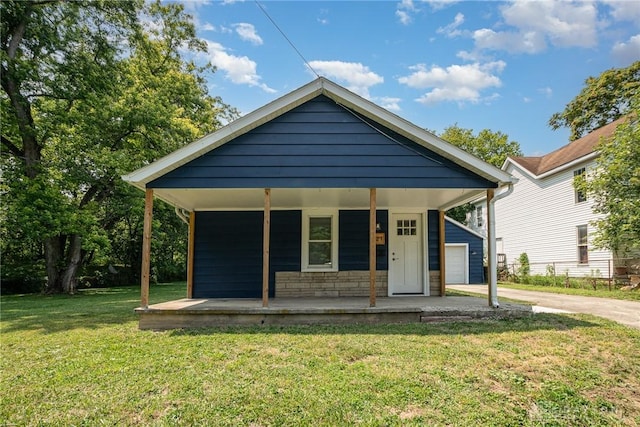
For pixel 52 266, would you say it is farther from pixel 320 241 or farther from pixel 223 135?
pixel 223 135

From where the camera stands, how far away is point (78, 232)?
13289mm

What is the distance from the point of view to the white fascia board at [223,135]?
20.0 feet

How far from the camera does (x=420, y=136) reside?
6.32 meters

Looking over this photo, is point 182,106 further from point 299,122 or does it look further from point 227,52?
point 299,122

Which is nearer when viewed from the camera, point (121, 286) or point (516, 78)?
point (516, 78)

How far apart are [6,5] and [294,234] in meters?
13.1

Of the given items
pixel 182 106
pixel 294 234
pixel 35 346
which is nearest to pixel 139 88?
pixel 182 106

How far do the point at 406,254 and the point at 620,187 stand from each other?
29.1 feet

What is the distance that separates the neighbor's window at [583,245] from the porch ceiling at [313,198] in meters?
10.6

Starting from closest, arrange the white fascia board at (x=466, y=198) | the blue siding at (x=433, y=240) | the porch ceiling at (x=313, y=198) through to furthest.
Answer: the porch ceiling at (x=313, y=198), the white fascia board at (x=466, y=198), the blue siding at (x=433, y=240)

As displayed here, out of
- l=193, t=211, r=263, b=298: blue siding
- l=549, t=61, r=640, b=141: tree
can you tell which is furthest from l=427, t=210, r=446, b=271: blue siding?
l=549, t=61, r=640, b=141: tree

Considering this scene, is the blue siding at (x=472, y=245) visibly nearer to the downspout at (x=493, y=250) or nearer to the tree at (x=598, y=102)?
the downspout at (x=493, y=250)

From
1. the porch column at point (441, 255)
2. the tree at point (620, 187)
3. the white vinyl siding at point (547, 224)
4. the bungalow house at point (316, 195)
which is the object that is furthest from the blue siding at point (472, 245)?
the bungalow house at point (316, 195)

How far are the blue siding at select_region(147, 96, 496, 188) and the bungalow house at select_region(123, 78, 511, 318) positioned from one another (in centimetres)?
2
